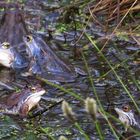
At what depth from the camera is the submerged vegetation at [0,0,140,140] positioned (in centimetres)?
357

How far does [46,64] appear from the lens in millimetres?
4414

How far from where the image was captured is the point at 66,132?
11.7 ft

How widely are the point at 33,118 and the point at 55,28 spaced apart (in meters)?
1.67

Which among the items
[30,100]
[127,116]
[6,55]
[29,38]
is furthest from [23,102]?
[29,38]

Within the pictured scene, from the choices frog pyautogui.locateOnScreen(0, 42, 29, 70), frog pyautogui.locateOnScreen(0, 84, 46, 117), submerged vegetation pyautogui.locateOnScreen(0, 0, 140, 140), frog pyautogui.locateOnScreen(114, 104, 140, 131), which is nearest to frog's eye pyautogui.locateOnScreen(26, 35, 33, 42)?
submerged vegetation pyautogui.locateOnScreen(0, 0, 140, 140)

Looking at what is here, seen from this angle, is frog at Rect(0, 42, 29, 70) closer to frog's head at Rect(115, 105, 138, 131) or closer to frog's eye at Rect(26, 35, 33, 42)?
frog's eye at Rect(26, 35, 33, 42)

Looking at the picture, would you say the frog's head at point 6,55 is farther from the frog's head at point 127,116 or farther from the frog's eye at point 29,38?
the frog's head at point 127,116

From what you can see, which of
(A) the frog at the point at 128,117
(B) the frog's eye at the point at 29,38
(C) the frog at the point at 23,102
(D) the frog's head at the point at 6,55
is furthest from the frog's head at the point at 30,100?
(B) the frog's eye at the point at 29,38

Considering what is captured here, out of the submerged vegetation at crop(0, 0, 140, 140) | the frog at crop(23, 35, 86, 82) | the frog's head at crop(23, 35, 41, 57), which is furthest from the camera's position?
the frog's head at crop(23, 35, 41, 57)

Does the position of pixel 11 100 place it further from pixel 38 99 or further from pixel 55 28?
pixel 55 28

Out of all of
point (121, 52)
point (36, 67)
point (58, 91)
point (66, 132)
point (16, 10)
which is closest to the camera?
point (66, 132)

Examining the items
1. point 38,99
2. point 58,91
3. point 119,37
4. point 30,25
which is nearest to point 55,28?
point 30,25

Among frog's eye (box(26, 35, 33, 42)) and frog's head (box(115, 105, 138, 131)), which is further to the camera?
frog's eye (box(26, 35, 33, 42))

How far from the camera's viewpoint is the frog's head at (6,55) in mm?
4371
